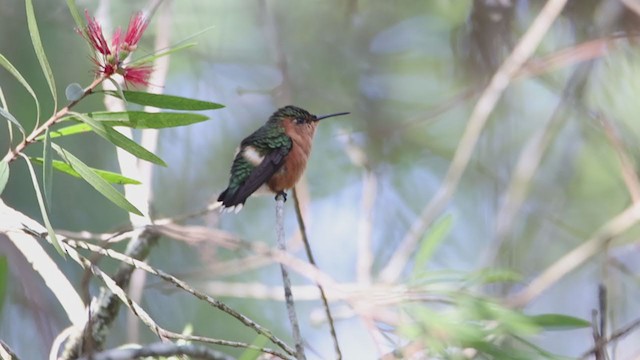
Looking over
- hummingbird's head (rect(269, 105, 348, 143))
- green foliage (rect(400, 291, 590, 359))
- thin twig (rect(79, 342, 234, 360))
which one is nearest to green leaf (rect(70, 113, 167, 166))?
thin twig (rect(79, 342, 234, 360))

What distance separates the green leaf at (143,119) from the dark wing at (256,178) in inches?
32.9

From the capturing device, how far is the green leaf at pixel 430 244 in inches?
69.4

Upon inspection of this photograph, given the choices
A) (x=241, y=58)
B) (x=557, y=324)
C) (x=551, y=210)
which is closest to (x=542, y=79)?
(x=551, y=210)

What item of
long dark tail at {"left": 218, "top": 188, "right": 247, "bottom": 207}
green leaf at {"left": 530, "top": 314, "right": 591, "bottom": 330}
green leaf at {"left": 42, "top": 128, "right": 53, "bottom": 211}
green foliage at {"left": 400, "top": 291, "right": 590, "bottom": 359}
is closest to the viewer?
green leaf at {"left": 42, "top": 128, "right": 53, "bottom": 211}

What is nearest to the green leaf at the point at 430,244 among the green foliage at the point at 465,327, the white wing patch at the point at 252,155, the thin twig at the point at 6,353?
the green foliage at the point at 465,327

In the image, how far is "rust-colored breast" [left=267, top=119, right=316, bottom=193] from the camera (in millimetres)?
2385

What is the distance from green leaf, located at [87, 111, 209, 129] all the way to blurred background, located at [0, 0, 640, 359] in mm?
1548

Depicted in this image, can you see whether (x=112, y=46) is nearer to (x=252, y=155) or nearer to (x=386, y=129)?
(x=252, y=155)

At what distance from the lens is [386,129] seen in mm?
3867

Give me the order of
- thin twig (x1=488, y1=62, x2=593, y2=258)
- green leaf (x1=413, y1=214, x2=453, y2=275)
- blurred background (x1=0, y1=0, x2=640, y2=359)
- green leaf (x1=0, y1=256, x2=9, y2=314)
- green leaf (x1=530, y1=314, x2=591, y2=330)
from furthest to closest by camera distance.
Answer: blurred background (x1=0, y1=0, x2=640, y2=359), thin twig (x1=488, y1=62, x2=593, y2=258), green leaf (x1=413, y1=214, x2=453, y2=275), green leaf (x1=530, y1=314, x2=591, y2=330), green leaf (x1=0, y1=256, x2=9, y2=314)

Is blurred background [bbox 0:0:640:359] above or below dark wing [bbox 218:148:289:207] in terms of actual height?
above

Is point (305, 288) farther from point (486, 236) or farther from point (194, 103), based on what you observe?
point (486, 236)

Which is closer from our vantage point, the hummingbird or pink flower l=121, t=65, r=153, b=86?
pink flower l=121, t=65, r=153, b=86

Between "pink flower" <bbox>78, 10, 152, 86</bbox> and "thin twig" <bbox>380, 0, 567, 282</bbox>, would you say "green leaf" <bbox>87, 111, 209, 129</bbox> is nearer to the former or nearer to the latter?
"pink flower" <bbox>78, 10, 152, 86</bbox>
